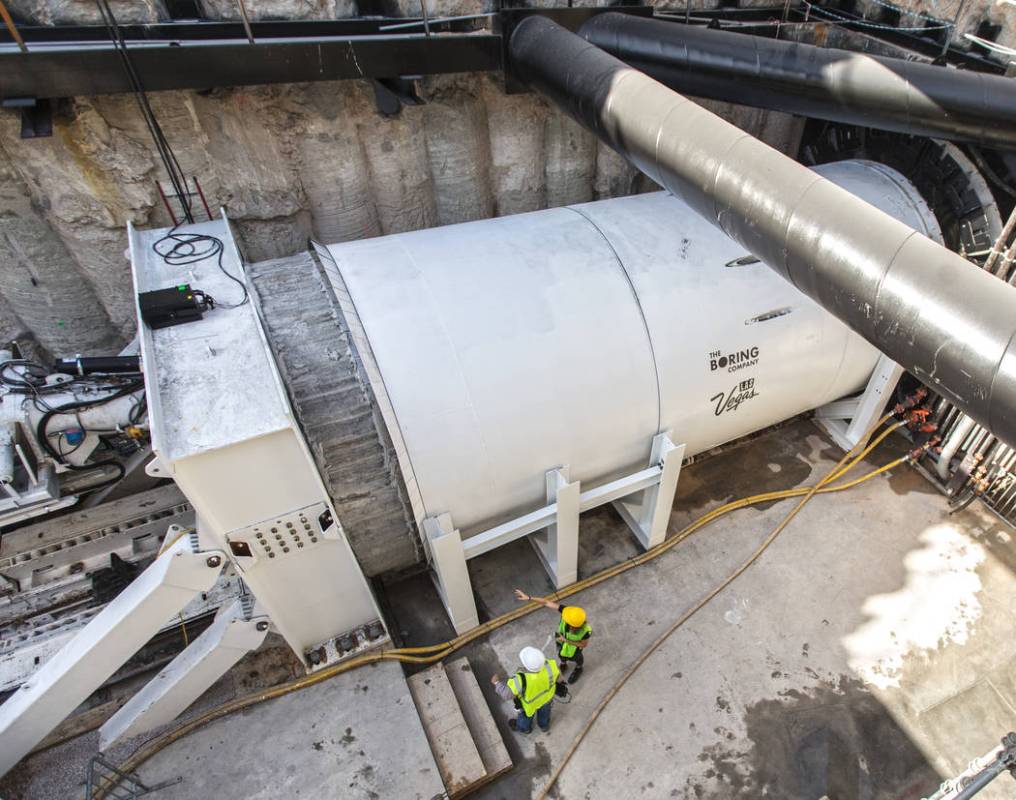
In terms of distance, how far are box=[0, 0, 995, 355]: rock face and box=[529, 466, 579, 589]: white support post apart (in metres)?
3.58

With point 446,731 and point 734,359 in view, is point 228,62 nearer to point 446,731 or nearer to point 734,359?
point 734,359

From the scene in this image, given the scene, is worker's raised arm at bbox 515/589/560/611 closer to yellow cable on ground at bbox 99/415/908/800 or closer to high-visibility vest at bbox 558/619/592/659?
yellow cable on ground at bbox 99/415/908/800

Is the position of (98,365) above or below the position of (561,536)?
above

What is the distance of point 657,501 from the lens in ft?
18.5

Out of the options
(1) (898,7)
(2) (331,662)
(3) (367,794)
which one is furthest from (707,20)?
(3) (367,794)

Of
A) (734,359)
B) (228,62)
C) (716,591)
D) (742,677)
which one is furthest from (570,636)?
(228,62)

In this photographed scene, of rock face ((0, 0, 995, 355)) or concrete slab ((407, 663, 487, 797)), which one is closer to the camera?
concrete slab ((407, 663, 487, 797))

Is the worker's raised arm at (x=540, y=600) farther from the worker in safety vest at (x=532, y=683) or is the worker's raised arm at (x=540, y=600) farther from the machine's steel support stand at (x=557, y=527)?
the worker in safety vest at (x=532, y=683)

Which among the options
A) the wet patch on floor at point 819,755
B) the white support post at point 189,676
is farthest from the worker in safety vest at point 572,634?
the white support post at point 189,676

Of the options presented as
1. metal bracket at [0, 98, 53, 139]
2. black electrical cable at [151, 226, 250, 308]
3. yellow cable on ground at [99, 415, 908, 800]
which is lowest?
yellow cable on ground at [99, 415, 908, 800]

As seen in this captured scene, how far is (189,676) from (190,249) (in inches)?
140

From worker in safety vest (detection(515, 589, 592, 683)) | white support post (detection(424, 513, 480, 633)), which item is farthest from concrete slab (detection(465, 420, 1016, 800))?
worker in safety vest (detection(515, 589, 592, 683))

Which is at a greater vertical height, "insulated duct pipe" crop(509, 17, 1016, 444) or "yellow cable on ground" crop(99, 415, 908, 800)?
"insulated duct pipe" crop(509, 17, 1016, 444)

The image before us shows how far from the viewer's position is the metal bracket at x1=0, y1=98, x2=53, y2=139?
4660mm
